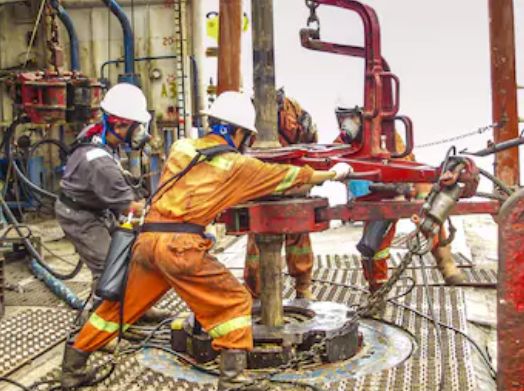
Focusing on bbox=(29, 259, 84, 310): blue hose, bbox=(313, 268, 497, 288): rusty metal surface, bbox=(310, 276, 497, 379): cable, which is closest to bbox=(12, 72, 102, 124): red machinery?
bbox=(29, 259, 84, 310): blue hose

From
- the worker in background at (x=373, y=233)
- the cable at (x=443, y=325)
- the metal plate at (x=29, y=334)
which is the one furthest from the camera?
the worker in background at (x=373, y=233)

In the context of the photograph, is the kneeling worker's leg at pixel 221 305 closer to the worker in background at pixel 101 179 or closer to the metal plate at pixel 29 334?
the worker in background at pixel 101 179

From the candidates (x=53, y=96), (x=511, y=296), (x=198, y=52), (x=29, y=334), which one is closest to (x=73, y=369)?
(x=29, y=334)

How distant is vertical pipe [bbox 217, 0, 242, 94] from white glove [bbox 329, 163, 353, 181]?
3.39m

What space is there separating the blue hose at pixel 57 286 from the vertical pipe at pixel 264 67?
1.95 meters

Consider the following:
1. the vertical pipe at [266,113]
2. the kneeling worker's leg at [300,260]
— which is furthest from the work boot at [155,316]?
the vertical pipe at [266,113]

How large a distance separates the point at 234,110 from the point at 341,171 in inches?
25.3

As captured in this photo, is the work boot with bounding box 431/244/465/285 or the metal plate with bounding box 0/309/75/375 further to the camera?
the work boot with bounding box 431/244/465/285

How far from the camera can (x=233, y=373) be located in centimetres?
386

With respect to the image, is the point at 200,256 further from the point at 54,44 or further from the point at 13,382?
the point at 54,44

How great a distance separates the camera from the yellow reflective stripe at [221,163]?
3855 millimetres

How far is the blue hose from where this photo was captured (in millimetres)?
5780

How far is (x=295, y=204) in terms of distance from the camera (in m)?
4.31

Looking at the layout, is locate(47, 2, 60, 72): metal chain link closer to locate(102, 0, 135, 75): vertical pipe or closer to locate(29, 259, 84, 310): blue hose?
locate(102, 0, 135, 75): vertical pipe
